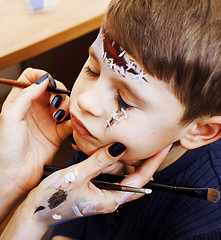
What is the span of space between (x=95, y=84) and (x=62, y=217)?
318mm

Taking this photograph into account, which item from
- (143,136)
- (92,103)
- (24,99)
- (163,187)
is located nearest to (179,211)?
(163,187)

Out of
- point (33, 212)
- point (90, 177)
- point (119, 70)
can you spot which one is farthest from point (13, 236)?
point (119, 70)

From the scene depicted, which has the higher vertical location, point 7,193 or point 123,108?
point 123,108

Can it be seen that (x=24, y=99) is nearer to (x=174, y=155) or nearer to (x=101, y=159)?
(x=101, y=159)

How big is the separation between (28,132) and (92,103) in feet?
1.01

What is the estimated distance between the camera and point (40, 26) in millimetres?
965

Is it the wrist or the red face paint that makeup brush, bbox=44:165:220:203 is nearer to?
the wrist

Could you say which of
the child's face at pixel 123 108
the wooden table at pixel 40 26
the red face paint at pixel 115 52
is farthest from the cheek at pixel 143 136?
the wooden table at pixel 40 26

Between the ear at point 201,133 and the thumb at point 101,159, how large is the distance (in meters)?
0.15

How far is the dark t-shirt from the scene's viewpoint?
2.43ft

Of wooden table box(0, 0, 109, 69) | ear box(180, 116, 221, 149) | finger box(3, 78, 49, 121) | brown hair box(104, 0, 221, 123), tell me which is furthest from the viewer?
wooden table box(0, 0, 109, 69)

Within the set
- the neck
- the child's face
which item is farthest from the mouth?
the neck

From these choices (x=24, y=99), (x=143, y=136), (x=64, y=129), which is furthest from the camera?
(x=64, y=129)

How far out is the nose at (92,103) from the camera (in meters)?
0.65
